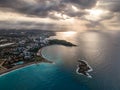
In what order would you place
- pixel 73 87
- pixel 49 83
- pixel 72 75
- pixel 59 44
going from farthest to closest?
pixel 59 44
pixel 72 75
pixel 49 83
pixel 73 87

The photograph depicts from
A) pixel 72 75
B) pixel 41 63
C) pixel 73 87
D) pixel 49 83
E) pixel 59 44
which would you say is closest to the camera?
pixel 73 87

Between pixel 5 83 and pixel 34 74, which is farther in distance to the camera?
pixel 34 74

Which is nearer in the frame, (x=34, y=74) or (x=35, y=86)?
(x=35, y=86)

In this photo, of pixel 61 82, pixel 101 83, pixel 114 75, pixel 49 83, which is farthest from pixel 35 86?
pixel 114 75

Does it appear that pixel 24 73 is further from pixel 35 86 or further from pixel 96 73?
pixel 96 73

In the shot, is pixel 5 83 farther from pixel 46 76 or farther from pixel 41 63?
pixel 41 63

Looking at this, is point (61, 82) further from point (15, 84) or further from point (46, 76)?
point (15, 84)

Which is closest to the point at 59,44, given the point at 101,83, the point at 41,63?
the point at 41,63

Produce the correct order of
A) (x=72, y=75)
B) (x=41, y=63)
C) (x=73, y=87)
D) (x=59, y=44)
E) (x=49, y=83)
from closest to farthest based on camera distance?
1. (x=73, y=87)
2. (x=49, y=83)
3. (x=72, y=75)
4. (x=41, y=63)
5. (x=59, y=44)
